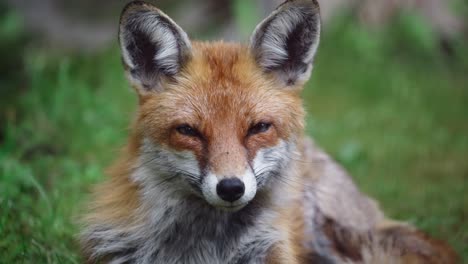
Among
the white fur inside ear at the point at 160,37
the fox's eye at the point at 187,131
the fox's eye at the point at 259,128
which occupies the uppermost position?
the white fur inside ear at the point at 160,37

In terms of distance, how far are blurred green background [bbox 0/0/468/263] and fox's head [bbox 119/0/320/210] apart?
Answer: 616 mm

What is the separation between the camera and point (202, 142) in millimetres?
4152

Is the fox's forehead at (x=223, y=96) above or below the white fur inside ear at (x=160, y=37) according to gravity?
below

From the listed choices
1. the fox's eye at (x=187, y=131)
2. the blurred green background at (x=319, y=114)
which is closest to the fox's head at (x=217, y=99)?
the fox's eye at (x=187, y=131)

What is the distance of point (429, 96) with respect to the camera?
34.3 ft

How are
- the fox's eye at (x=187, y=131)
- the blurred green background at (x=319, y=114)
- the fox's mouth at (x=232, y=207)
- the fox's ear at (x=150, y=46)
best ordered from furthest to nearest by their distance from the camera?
the blurred green background at (x=319, y=114) → the fox's ear at (x=150, y=46) → the fox's eye at (x=187, y=131) → the fox's mouth at (x=232, y=207)

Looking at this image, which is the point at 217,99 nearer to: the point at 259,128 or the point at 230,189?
the point at 259,128

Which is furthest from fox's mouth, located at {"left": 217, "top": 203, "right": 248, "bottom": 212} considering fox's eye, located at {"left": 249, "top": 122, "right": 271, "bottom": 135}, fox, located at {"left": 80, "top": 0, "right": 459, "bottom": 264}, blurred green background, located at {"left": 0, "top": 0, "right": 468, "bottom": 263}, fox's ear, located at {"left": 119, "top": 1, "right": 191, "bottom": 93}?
blurred green background, located at {"left": 0, "top": 0, "right": 468, "bottom": 263}

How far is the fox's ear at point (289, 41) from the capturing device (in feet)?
14.7

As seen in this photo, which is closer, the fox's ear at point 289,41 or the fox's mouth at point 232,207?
the fox's mouth at point 232,207

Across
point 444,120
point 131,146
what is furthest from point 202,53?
point 444,120

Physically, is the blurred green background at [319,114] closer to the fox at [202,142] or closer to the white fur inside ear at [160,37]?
the fox at [202,142]

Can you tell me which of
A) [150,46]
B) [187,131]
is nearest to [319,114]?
[150,46]

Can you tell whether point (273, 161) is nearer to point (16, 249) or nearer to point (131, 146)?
point (131, 146)
